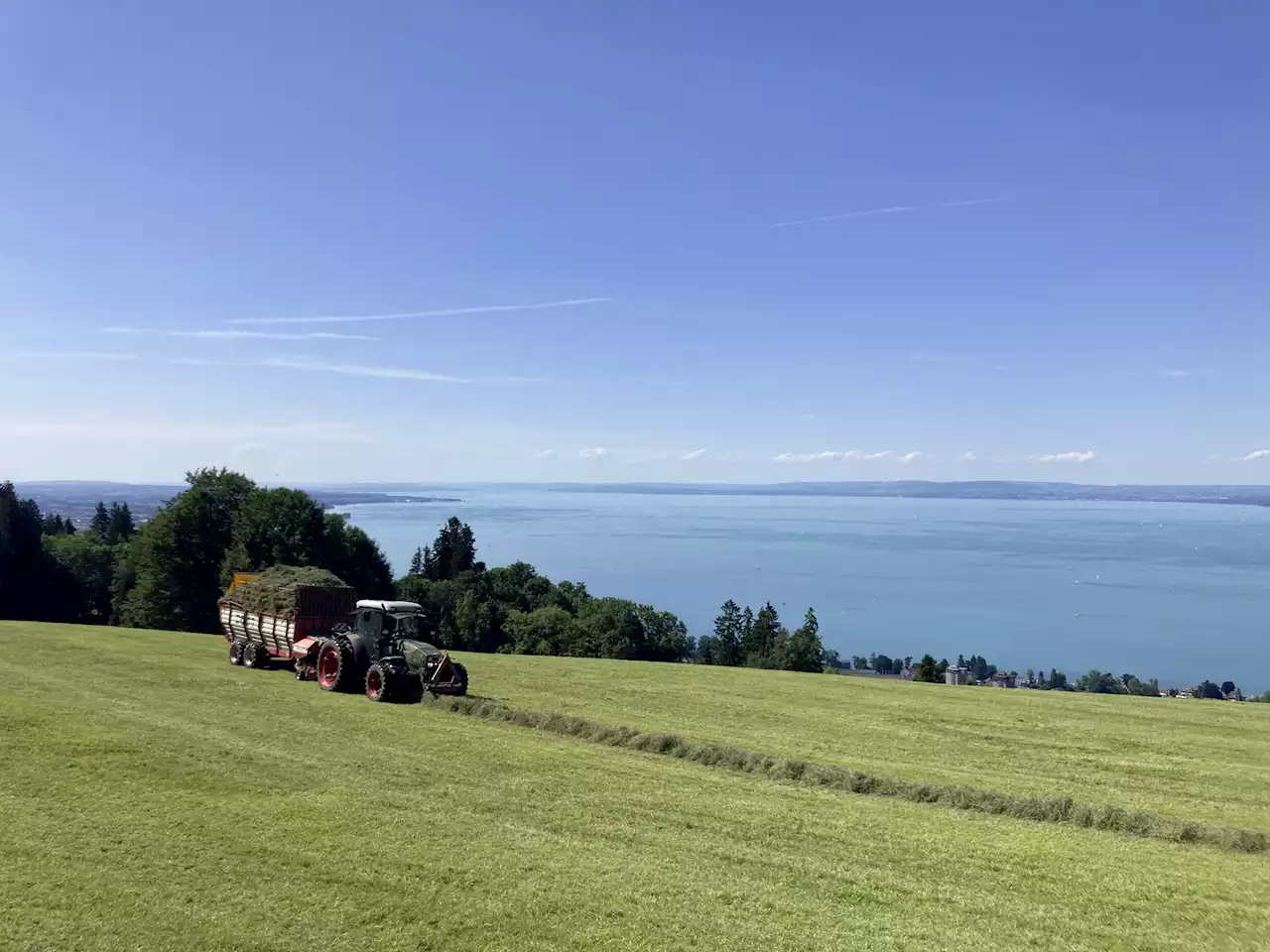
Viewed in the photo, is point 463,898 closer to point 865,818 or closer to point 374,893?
point 374,893

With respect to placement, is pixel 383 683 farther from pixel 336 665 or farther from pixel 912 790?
pixel 912 790

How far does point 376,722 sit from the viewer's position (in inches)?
547

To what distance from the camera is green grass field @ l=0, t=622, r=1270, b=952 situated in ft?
21.1

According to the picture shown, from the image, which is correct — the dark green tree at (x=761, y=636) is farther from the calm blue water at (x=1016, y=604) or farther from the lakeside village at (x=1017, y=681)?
the calm blue water at (x=1016, y=604)

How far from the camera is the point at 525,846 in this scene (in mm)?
8125

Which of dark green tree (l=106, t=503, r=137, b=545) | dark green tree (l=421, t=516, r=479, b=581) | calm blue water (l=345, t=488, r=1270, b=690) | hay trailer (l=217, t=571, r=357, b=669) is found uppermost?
dark green tree (l=106, t=503, r=137, b=545)

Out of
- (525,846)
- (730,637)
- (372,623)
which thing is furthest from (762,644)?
(525,846)

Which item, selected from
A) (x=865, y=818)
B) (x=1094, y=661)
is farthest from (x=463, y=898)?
(x=1094, y=661)

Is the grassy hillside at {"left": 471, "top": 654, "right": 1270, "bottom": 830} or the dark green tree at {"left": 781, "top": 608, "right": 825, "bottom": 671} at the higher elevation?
the grassy hillside at {"left": 471, "top": 654, "right": 1270, "bottom": 830}

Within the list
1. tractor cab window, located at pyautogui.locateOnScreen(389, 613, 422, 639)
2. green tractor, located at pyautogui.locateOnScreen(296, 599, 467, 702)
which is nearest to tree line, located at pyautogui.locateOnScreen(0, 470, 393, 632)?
green tractor, located at pyautogui.locateOnScreen(296, 599, 467, 702)

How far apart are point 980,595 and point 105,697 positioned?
15156 centimetres

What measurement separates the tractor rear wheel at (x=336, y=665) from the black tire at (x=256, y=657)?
10.4 feet

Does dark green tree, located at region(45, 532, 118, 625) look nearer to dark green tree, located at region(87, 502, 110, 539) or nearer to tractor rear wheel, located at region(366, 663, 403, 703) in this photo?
dark green tree, located at region(87, 502, 110, 539)

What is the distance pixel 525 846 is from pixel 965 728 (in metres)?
11.3
